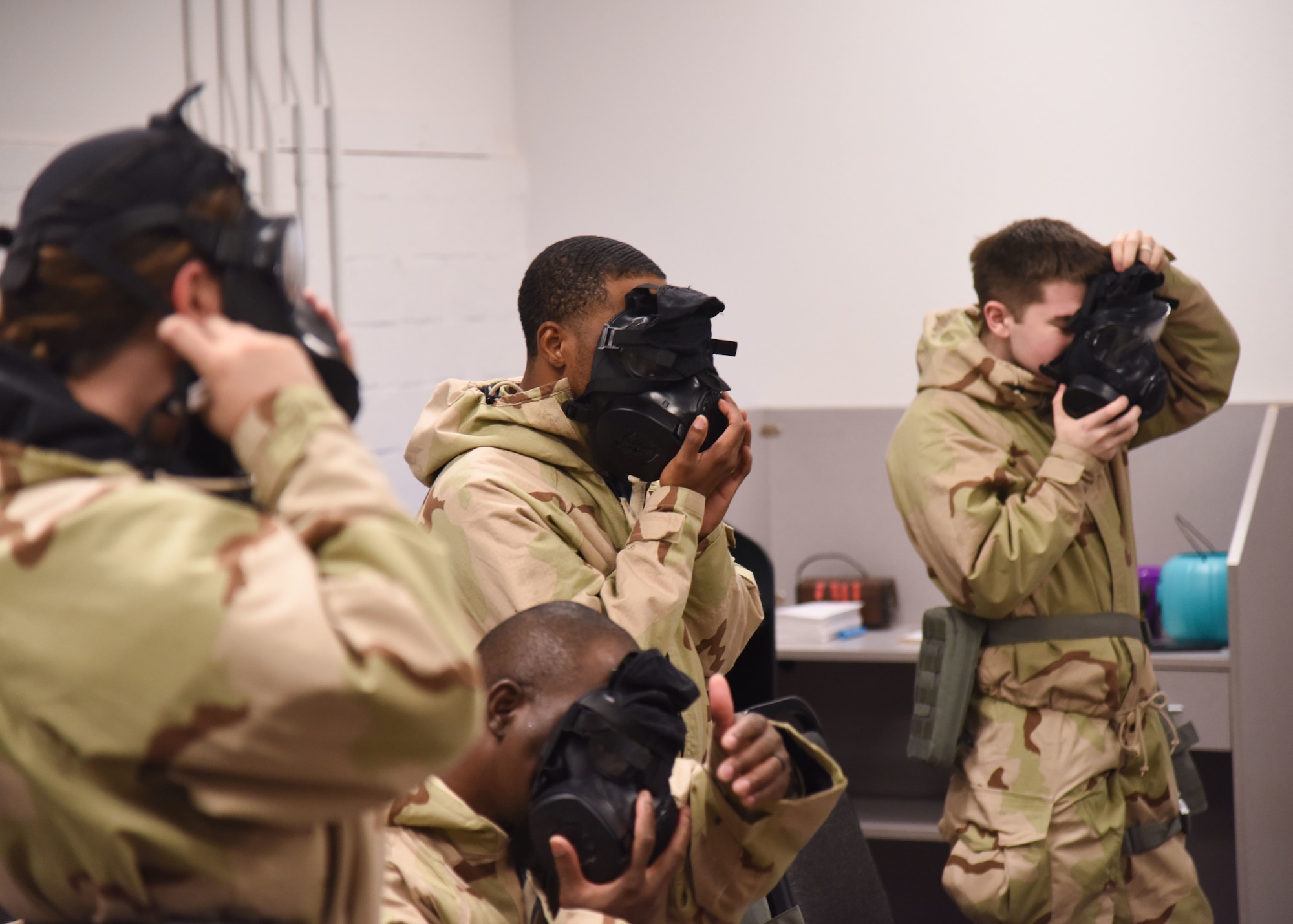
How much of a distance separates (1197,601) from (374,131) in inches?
94.1

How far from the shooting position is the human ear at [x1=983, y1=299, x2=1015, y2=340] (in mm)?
2344

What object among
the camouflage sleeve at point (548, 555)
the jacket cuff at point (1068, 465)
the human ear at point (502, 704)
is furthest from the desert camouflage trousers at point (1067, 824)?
the human ear at point (502, 704)

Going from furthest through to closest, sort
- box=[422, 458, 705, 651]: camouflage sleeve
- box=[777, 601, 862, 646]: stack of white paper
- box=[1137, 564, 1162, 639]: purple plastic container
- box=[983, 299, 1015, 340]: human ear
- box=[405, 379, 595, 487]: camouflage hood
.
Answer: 1. box=[777, 601, 862, 646]: stack of white paper
2. box=[1137, 564, 1162, 639]: purple plastic container
3. box=[983, 299, 1015, 340]: human ear
4. box=[405, 379, 595, 487]: camouflage hood
5. box=[422, 458, 705, 651]: camouflage sleeve

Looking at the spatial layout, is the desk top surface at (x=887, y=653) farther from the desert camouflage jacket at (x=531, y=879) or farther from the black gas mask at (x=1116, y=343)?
the desert camouflage jacket at (x=531, y=879)

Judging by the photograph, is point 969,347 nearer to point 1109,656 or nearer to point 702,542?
point 1109,656

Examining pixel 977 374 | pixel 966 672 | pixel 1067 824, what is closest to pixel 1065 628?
pixel 966 672

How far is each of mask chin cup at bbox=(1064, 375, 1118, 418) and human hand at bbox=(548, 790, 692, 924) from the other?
1.33m

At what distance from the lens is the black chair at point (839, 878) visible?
84.1 inches

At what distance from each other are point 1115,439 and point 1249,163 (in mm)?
1639

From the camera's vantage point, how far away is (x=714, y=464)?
168cm

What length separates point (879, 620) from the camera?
357cm

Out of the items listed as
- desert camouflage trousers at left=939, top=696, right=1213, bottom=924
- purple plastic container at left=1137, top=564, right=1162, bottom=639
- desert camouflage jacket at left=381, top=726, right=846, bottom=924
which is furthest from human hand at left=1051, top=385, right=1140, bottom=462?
desert camouflage jacket at left=381, top=726, right=846, bottom=924

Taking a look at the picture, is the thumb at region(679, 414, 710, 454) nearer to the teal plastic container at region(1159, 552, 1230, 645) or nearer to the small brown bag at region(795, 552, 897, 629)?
the teal plastic container at region(1159, 552, 1230, 645)

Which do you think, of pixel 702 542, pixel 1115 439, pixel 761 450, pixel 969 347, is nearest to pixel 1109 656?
pixel 1115 439
